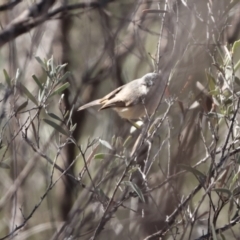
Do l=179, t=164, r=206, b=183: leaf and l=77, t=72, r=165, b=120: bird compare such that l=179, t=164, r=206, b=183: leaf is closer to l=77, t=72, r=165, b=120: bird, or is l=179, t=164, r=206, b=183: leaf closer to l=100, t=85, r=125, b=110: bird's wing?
l=77, t=72, r=165, b=120: bird

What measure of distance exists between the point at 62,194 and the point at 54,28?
3.51 ft

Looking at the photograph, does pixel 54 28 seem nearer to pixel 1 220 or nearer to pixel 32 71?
pixel 32 71

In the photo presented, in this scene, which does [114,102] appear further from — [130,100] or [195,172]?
[195,172]

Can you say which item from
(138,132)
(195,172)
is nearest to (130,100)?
(138,132)

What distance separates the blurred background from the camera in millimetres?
1929

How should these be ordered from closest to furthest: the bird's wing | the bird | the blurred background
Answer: the blurred background → the bird → the bird's wing

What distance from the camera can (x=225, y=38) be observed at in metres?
2.85

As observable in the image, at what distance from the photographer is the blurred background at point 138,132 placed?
1929mm

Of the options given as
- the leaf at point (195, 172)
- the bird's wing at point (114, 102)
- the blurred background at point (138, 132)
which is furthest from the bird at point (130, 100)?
the leaf at point (195, 172)

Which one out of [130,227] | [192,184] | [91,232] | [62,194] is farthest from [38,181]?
[91,232]

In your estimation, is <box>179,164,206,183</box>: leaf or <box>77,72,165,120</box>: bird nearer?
<box>179,164,206,183</box>: leaf

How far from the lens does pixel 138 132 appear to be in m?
2.67

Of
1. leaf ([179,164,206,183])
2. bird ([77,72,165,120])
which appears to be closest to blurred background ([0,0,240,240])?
leaf ([179,164,206,183])

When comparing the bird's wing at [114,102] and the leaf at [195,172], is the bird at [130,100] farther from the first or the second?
the leaf at [195,172]
